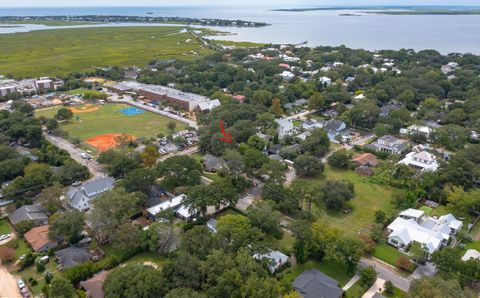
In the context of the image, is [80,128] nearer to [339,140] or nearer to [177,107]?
[177,107]

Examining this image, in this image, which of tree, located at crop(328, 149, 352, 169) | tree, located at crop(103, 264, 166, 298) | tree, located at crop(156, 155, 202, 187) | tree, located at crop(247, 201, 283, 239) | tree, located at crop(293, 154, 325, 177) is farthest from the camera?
tree, located at crop(328, 149, 352, 169)

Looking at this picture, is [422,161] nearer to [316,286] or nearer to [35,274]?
[316,286]

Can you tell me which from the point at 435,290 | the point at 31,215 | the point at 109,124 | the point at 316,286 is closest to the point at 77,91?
the point at 109,124

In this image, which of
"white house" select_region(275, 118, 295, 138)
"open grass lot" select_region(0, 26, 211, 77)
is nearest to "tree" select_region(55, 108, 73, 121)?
"white house" select_region(275, 118, 295, 138)

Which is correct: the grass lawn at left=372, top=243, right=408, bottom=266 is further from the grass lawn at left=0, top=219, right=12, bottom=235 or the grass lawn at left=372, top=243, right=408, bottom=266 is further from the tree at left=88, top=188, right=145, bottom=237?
the grass lawn at left=0, top=219, right=12, bottom=235

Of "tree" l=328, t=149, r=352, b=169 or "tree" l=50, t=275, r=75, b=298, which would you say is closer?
"tree" l=50, t=275, r=75, b=298

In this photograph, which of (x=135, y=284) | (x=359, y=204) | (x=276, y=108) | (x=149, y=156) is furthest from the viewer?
(x=276, y=108)

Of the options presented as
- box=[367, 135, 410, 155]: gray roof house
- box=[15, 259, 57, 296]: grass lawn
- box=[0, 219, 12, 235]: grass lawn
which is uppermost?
box=[367, 135, 410, 155]: gray roof house
